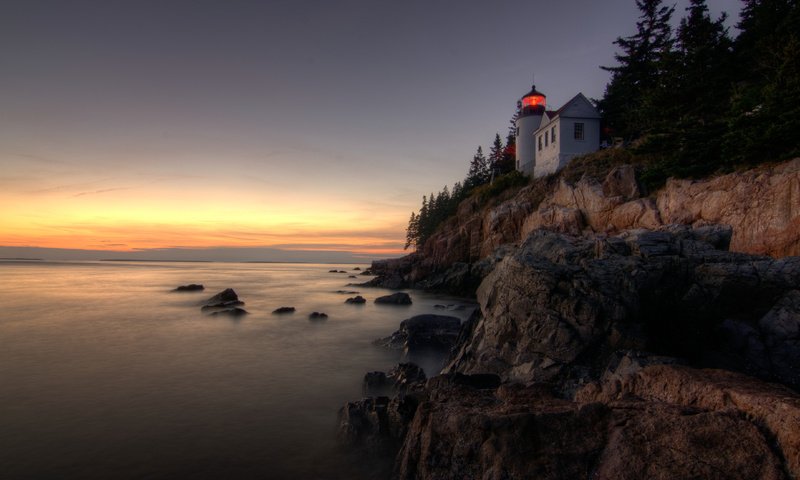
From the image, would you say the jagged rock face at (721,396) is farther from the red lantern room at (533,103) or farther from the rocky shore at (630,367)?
the red lantern room at (533,103)

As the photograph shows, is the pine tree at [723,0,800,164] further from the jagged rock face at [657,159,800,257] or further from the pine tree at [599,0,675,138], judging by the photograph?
the pine tree at [599,0,675,138]

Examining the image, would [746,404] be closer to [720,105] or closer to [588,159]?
[720,105]

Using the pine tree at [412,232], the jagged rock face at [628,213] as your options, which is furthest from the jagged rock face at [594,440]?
the pine tree at [412,232]

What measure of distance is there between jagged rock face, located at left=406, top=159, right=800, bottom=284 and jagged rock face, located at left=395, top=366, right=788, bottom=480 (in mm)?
14227

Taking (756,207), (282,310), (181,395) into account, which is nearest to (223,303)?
(282,310)

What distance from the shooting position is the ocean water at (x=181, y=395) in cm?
742

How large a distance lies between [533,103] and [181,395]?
151 feet

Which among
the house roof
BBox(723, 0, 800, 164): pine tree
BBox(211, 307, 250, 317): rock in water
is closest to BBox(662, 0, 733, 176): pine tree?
BBox(723, 0, 800, 164): pine tree

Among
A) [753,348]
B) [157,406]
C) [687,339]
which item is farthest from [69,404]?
[753,348]

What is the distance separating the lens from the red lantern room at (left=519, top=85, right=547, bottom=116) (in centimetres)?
4471

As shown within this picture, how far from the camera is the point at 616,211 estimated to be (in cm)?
2470

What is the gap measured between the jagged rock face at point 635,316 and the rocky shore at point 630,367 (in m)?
0.03

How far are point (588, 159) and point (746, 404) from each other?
31460 mm

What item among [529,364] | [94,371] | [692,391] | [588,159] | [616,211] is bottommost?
[94,371]
